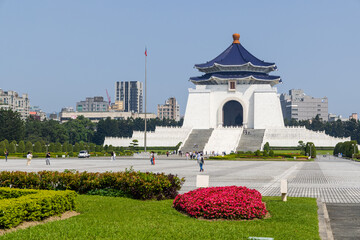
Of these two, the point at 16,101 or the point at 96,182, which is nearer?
the point at 96,182

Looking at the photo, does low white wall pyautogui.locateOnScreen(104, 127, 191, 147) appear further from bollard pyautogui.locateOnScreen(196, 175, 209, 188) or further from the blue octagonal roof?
bollard pyautogui.locateOnScreen(196, 175, 209, 188)

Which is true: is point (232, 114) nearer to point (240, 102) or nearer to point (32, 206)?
point (240, 102)

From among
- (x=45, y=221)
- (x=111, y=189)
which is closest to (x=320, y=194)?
(x=111, y=189)

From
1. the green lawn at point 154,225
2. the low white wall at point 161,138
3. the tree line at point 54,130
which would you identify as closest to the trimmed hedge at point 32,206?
the green lawn at point 154,225

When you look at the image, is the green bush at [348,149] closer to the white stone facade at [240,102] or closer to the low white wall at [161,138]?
the white stone facade at [240,102]

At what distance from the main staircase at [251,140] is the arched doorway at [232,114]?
18.7 meters

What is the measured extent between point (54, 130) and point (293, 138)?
4311 cm

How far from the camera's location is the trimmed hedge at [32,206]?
7965 millimetres

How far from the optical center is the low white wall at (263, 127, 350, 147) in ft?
243

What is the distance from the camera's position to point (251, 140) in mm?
73812

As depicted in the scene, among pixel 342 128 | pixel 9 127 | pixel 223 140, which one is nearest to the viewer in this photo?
pixel 9 127

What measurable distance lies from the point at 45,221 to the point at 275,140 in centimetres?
6742

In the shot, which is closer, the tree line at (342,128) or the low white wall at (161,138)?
the low white wall at (161,138)

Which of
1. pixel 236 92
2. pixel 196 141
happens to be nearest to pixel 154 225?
pixel 196 141
